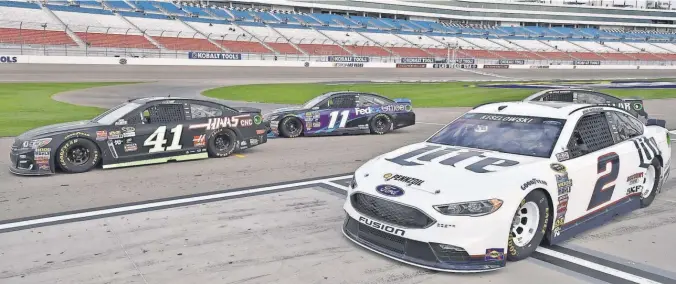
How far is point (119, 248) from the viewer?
525 centimetres

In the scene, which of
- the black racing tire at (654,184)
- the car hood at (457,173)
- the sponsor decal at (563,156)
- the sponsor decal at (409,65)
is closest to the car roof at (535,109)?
the sponsor decal at (563,156)

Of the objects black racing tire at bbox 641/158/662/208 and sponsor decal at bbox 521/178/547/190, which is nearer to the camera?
sponsor decal at bbox 521/178/547/190

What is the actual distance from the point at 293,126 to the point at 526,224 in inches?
Answer: 376

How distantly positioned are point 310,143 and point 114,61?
39500 mm

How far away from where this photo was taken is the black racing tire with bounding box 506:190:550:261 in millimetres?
4805

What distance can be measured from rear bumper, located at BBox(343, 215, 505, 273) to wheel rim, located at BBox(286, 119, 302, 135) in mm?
9147

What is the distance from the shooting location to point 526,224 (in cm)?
500

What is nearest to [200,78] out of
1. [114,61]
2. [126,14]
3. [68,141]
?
[114,61]

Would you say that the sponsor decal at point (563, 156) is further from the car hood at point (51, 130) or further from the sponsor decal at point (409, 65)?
the sponsor decal at point (409, 65)

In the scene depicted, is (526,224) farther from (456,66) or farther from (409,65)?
(456,66)

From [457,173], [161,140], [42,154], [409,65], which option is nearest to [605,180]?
[457,173]

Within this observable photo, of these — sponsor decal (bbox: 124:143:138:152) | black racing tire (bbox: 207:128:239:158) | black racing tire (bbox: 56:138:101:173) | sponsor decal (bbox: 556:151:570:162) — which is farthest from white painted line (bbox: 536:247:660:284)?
black racing tire (bbox: 56:138:101:173)

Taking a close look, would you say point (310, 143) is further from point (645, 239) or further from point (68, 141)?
point (645, 239)

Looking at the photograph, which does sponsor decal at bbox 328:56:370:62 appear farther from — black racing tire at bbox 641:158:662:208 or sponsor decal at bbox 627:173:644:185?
sponsor decal at bbox 627:173:644:185
